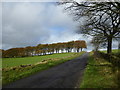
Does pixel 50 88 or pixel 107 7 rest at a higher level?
pixel 107 7

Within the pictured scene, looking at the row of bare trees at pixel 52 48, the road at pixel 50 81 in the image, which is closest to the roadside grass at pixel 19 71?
the road at pixel 50 81

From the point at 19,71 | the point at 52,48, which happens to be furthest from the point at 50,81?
the point at 52,48

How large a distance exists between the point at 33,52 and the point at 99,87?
420ft

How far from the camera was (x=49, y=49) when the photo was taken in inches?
5433

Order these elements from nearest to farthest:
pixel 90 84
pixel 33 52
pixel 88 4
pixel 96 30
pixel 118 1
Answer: pixel 90 84 < pixel 118 1 < pixel 88 4 < pixel 96 30 < pixel 33 52

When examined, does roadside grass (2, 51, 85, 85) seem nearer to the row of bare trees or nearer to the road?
the road

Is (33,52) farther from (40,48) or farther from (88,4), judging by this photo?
(88,4)

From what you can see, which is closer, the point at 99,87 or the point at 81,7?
the point at 99,87

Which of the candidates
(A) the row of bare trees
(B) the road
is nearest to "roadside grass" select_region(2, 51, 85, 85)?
(B) the road

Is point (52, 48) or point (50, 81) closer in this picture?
point (50, 81)

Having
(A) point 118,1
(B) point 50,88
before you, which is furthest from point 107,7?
(B) point 50,88

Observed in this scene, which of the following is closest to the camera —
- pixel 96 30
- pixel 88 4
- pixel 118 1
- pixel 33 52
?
pixel 118 1

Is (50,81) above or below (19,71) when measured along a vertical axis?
above

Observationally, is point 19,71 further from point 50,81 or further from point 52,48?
point 52,48
